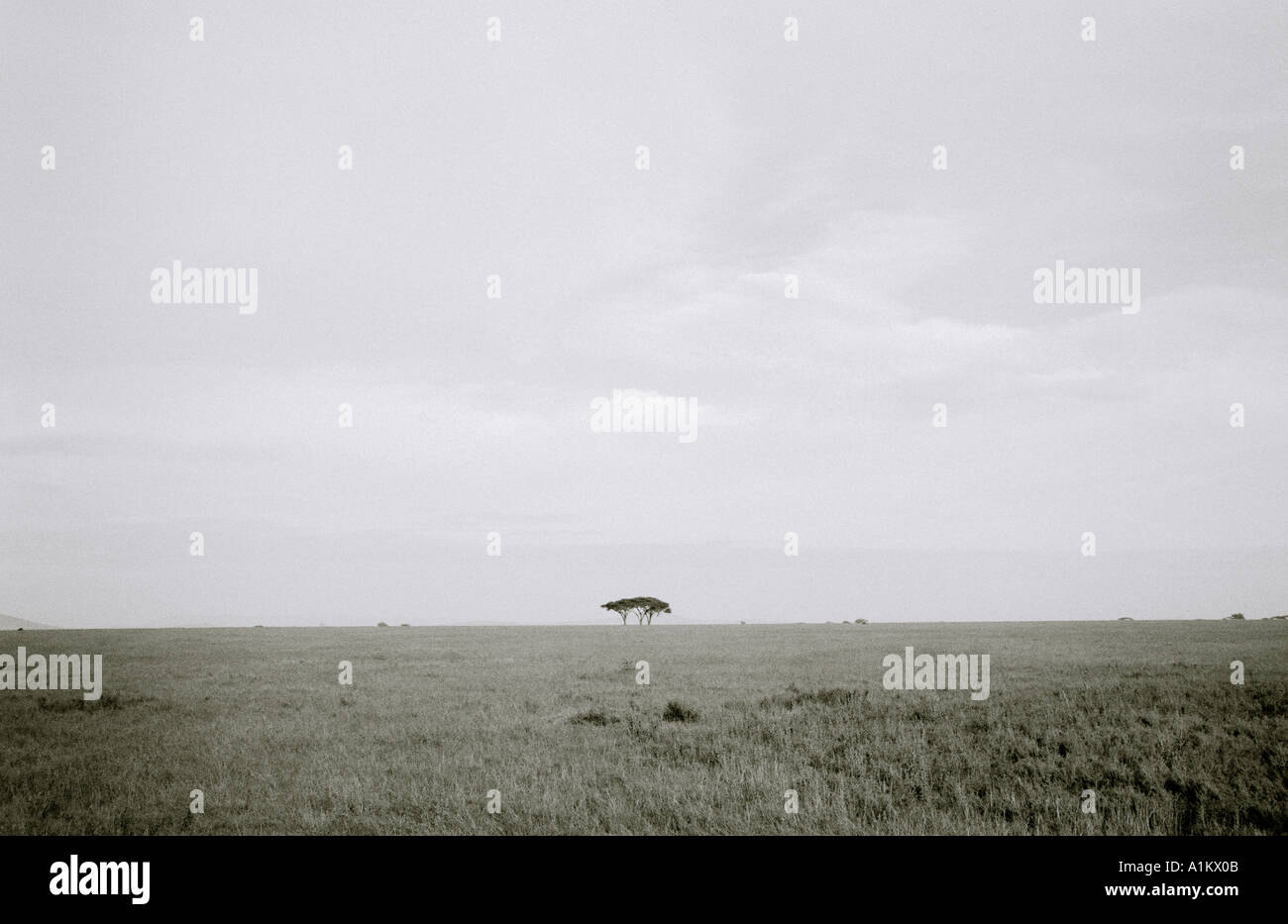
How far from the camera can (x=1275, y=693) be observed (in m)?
17.7

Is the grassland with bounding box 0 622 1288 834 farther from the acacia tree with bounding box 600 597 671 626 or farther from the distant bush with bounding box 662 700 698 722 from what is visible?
the acacia tree with bounding box 600 597 671 626

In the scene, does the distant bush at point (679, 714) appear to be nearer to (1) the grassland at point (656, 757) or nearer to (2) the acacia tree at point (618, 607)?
(1) the grassland at point (656, 757)

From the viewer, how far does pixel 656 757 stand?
13.5 meters

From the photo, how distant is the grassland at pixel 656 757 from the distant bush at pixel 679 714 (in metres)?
0.12

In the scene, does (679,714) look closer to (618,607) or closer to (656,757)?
(656,757)

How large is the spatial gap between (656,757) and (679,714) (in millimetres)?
4053

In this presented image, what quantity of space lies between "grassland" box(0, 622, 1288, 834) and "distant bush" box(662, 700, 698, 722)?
125 mm

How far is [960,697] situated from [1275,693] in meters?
7.05

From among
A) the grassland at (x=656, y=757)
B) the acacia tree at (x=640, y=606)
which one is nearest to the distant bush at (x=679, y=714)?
the grassland at (x=656, y=757)

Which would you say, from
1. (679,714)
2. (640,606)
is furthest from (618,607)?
(679,714)

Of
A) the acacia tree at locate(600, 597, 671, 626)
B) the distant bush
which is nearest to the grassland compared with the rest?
the distant bush
